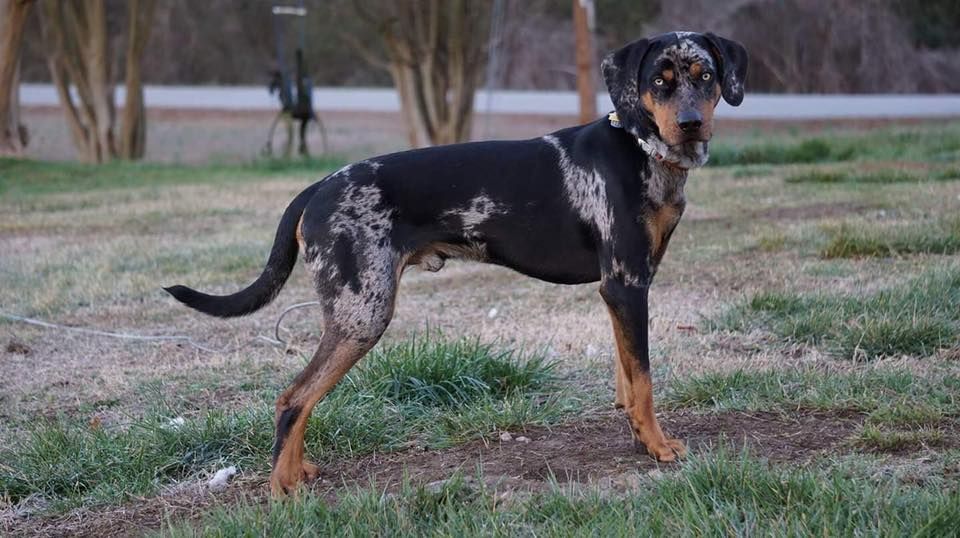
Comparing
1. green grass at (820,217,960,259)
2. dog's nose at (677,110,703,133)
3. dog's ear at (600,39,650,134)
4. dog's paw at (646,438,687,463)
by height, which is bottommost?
green grass at (820,217,960,259)

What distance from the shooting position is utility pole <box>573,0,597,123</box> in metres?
17.9

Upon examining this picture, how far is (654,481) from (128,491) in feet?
6.62

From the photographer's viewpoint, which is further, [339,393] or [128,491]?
[339,393]

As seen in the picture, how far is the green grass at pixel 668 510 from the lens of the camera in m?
3.61

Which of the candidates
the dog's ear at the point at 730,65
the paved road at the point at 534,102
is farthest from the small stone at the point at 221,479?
the paved road at the point at 534,102

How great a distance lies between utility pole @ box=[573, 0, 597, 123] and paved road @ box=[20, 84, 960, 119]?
19.2 feet

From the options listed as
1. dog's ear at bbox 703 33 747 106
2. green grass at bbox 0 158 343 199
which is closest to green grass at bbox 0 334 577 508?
dog's ear at bbox 703 33 747 106

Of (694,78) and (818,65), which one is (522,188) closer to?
(694,78)

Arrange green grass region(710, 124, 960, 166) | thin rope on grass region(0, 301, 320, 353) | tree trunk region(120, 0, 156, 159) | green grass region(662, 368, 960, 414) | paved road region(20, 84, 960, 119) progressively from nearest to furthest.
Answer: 1. green grass region(662, 368, 960, 414)
2. thin rope on grass region(0, 301, 320, 353)
3. green grass region(710, 124, 960, 166)
4. tree trunk region(120, 0, 156, 159)
5. paved road region(20, 84, 960, 119)

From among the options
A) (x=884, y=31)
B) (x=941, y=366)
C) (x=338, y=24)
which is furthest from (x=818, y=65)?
(x=941, y=366)

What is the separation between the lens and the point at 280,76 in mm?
23641

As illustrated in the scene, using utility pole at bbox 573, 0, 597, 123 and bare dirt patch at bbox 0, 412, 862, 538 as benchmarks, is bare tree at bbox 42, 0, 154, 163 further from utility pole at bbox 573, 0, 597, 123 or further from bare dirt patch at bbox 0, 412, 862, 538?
bare dirt patch at bbox 0, 412, 862, 538

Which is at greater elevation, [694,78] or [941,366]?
[694,78]

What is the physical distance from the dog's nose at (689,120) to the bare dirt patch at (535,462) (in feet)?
3.82
